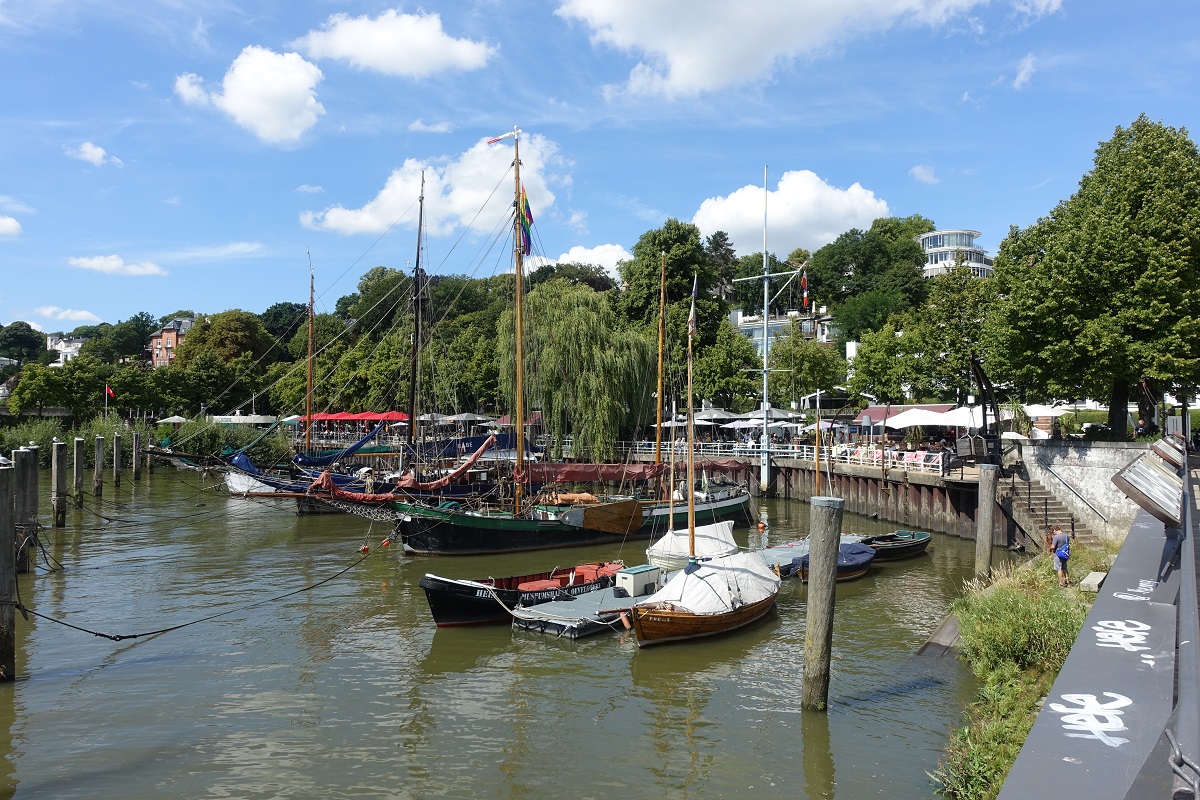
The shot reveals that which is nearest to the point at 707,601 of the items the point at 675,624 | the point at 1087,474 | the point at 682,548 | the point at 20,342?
the point at 675,624

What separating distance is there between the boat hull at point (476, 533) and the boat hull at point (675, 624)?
1192 centimetres

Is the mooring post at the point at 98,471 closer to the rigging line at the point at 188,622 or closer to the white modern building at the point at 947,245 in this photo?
the rigging line at the point at 188,622

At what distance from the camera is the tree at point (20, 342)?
135875 millimetres

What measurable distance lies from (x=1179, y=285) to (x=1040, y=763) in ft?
89.3

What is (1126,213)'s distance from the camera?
1045 inches

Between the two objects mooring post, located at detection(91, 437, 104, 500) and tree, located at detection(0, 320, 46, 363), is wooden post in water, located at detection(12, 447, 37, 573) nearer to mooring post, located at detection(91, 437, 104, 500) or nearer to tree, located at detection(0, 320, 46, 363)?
mooring post, located at detection(91, 437, 104, 500)

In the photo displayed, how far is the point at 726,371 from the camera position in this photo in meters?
58.1

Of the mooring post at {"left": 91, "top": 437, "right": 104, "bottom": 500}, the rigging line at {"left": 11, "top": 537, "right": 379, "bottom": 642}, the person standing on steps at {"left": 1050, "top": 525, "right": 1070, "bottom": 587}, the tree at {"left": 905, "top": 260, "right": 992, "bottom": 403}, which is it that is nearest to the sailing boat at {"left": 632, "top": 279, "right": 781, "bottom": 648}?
the person standing on steps at {"left": 1050, "top": 525, "right": 1070, "bottom": 587}

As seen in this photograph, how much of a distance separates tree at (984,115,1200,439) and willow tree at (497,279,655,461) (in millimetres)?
20468

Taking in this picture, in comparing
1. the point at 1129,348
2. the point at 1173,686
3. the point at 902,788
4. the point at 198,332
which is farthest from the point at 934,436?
the point at 198,332

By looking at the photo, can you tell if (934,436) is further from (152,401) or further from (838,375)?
(152,401)

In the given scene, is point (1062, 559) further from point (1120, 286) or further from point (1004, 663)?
point (1120, 286)

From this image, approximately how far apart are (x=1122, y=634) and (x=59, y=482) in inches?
1384

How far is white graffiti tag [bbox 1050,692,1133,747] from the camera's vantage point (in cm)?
479
